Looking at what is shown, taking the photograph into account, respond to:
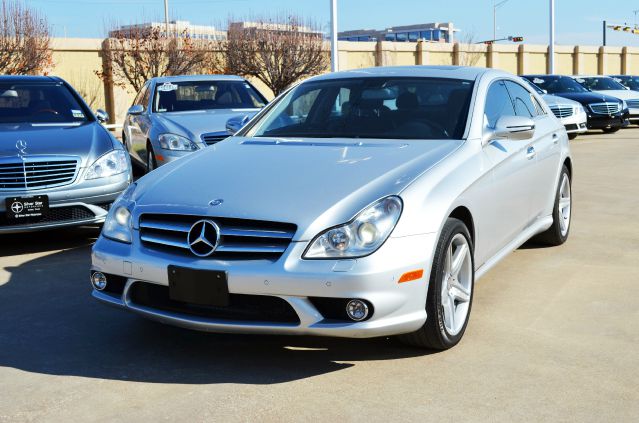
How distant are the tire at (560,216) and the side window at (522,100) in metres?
0.64

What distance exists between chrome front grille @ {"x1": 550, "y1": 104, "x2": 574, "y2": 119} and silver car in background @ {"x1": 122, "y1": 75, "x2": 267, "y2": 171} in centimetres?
Answer: 846

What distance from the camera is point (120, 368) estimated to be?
4.46 m

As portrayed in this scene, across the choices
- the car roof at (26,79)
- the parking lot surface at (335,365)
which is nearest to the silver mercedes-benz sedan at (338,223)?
the parking lot surface at (335,365)

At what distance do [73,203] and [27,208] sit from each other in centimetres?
38

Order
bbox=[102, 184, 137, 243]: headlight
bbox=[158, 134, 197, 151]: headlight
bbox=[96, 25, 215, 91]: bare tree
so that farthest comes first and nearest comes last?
bbox=[96, 25, 215, 91]: bare tree, bbox=[158, 134, 197, 151]: headlight, bbox=[102, 184, 137, 243]: headlight

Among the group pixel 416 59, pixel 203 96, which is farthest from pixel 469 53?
pixel 203 96

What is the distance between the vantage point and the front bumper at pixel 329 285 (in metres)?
4.07

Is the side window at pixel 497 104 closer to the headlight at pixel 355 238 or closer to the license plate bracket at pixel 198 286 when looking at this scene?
the headlight at pixel 355 238

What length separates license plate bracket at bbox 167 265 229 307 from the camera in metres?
4.20

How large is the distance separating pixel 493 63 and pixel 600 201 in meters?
40.5

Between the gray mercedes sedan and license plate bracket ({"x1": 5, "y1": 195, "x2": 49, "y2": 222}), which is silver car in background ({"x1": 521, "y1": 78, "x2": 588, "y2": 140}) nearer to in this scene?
the gray mercedes sedan

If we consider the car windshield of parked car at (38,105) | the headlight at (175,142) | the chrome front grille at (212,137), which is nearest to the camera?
the car windshield of parked car at (38,105)

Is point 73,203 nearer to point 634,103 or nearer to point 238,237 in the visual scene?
point 238,237

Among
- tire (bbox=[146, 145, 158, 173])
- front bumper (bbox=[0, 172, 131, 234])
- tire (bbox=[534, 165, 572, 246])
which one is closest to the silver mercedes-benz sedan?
tire (bbox=[534, 165, 572, 246])
